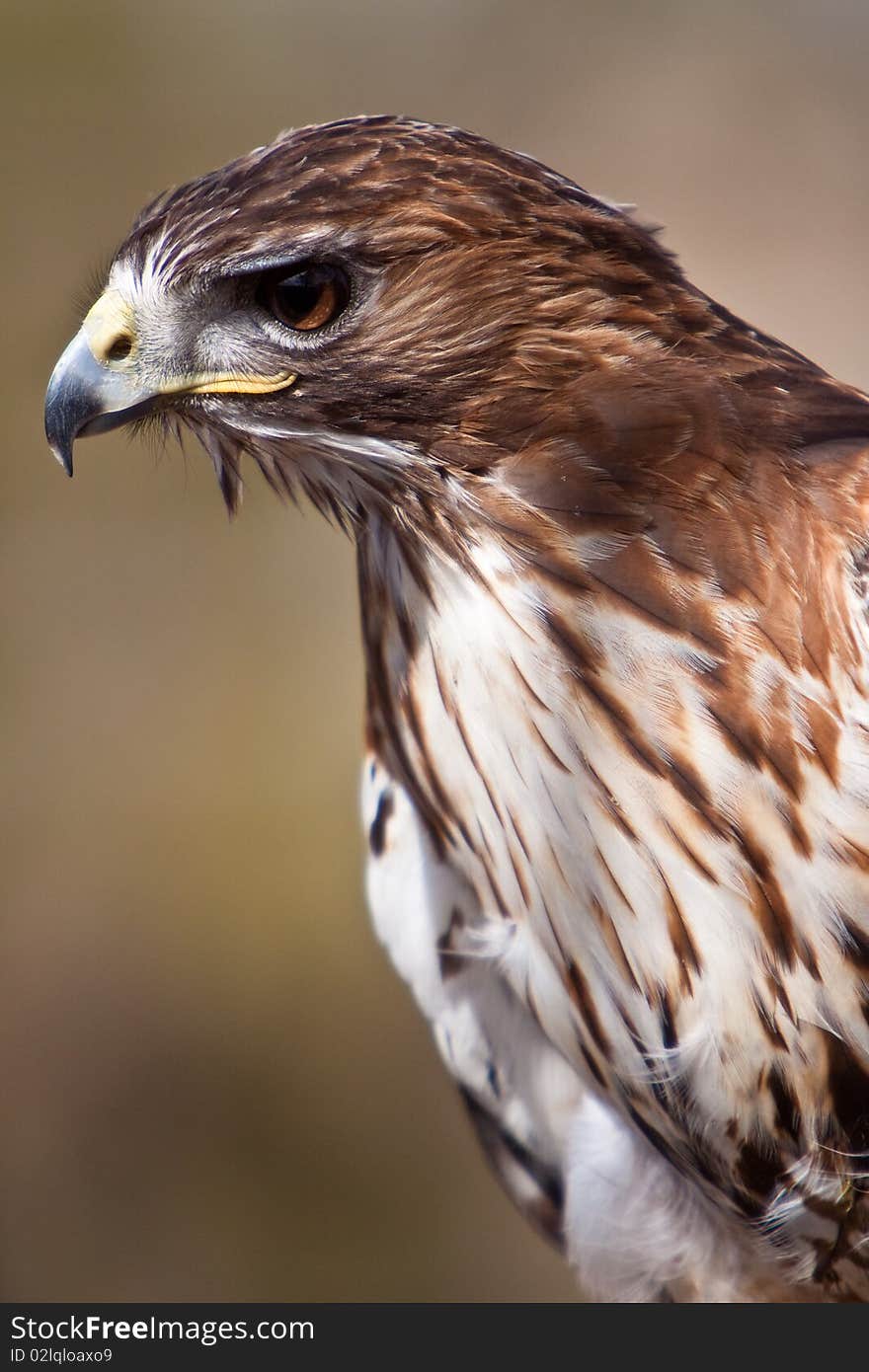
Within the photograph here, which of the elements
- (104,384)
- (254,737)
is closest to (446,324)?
(104,384)

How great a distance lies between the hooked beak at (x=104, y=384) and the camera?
1.11 metres

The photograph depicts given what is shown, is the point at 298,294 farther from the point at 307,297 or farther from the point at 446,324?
the point at 446,324

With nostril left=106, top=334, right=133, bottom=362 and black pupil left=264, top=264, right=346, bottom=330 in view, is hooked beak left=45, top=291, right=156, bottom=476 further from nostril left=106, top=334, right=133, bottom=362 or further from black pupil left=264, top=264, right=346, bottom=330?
black pupil left=264, top=264, right=346, bottom=330

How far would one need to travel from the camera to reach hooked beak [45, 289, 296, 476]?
3.66 feet

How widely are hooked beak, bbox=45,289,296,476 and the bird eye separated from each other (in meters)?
0.10

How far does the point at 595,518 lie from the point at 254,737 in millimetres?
2061

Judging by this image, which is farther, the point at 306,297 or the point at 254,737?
the point at 254,737

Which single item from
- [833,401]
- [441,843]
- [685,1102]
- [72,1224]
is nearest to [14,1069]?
[72,1224]

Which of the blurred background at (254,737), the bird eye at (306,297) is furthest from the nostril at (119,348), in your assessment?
the blurred background at (254,737)

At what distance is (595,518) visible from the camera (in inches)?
41.8

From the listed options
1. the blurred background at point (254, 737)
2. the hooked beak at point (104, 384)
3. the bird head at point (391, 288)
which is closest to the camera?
the bird head at point (391, 288)

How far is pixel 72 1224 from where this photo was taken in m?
2.86

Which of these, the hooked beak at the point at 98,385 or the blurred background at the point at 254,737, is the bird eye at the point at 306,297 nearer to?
the hooked beak at the point at 98,385

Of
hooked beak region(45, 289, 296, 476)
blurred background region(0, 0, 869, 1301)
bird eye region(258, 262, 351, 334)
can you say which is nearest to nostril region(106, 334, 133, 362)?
hooked beak region(45, 289, 296, 476)
